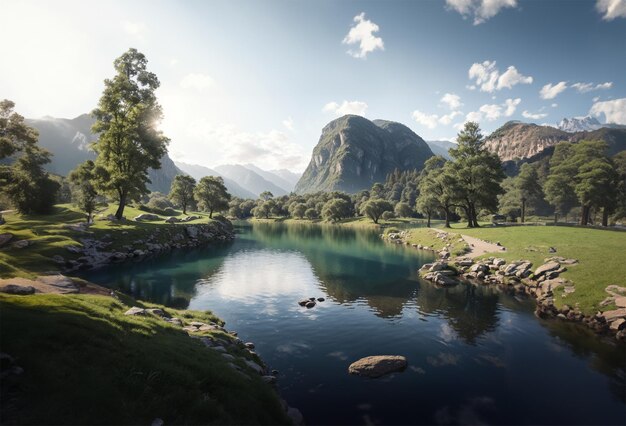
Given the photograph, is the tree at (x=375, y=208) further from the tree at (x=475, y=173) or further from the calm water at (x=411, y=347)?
the calm water at (x=411, y=347)

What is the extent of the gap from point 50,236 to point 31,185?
947 inches

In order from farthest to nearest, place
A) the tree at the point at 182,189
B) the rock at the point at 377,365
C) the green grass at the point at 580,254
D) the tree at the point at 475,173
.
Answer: the tree at the point at 182,189 < the tree at the point at 475,173 < the green grass at the point at 580,254 < the rock at the point at 377,365

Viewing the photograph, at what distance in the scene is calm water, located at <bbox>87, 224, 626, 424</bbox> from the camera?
52.8ft

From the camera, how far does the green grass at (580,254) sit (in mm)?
29391

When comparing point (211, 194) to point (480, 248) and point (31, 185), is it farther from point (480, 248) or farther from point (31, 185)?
point (480, 248)

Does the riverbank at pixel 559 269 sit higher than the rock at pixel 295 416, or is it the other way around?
the riverbank at pixel 559 269

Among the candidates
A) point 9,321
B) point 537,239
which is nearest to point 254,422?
point 9,321

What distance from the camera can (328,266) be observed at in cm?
5581

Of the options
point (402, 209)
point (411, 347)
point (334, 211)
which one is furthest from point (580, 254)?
point (334, 211)

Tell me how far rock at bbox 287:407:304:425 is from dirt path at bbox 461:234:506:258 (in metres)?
45.7

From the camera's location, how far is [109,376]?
11.2 m

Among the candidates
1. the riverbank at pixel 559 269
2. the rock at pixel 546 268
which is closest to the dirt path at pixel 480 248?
the riverbank at pixel 559 269

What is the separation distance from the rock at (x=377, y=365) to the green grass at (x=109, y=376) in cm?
686

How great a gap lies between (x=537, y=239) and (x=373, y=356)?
45.7 metres
